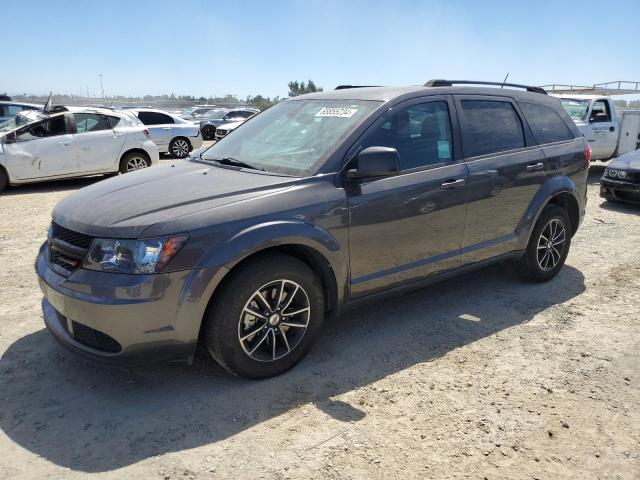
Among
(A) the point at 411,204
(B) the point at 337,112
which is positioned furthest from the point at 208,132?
(A) the point at 411,204

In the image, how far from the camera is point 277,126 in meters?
4.20

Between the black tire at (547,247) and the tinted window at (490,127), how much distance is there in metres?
0.78

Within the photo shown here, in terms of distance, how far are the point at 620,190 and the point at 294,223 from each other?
25.5ft

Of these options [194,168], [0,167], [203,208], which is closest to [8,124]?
[0,167]

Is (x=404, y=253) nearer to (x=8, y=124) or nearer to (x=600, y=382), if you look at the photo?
(x=600, y=382)

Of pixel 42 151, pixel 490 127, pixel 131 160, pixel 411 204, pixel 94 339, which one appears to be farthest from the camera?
pixel 131 160

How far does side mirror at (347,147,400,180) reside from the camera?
343 centimetres

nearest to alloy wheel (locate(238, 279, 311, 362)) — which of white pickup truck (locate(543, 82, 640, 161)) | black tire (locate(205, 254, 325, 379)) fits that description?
black tire (locate(205, 254, 325, 379))

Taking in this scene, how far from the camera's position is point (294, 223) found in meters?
3.24

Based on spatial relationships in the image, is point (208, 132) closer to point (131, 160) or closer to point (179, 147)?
point (179, 147)

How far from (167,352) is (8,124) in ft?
31.7

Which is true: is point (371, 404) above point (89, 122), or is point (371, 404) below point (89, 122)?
below

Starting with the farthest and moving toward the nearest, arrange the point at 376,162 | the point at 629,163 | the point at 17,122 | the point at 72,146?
the point at 17,122
the point at 72,146
the point at 629,163
the point at 376,162

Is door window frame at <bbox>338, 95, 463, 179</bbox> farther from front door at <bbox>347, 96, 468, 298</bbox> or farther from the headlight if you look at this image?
the headlight
